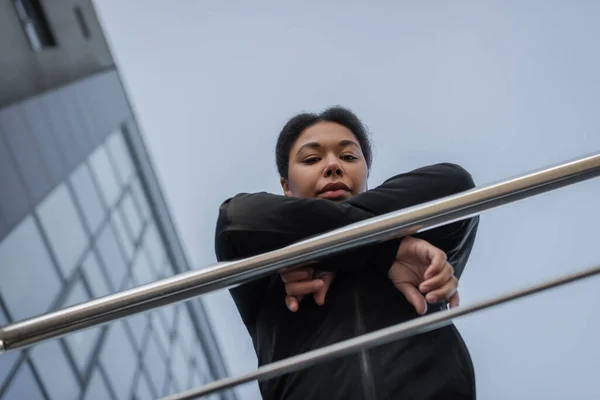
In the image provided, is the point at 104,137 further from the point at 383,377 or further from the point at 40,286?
the point at 383,377

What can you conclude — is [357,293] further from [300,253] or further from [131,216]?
[131,216]

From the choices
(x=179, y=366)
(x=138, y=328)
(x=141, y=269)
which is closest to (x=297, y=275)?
(x=138, y=328)

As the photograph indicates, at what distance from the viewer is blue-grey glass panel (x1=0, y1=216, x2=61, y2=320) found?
4785 mm

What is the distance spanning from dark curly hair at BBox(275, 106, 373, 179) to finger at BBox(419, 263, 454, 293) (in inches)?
38.6

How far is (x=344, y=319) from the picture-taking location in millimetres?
1525

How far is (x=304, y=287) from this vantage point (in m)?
1.50

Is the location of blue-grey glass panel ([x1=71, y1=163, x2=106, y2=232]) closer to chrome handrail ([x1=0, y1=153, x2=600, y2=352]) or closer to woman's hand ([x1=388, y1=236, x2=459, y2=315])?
woman's hand ([x1=388, y1=236, x2=459, y2=315])

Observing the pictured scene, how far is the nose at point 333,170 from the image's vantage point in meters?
2.03

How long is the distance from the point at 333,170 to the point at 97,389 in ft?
15.0

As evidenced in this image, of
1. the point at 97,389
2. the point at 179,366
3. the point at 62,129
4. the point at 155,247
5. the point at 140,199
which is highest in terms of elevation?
the point at 62,129

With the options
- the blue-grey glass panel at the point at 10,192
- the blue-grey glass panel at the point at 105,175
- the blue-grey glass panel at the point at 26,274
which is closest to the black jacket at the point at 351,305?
the blue-grey glass panel at the point at 26,274

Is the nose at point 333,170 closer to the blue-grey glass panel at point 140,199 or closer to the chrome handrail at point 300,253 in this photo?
the chrome handrail at point 300,253

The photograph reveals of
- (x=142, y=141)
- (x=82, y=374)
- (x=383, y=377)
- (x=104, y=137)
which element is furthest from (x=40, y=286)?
(x=142, y=141)

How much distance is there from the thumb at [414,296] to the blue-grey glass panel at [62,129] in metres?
5.76
